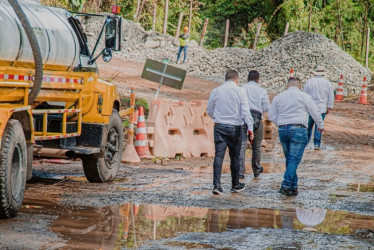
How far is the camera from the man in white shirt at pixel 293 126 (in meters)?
11.1

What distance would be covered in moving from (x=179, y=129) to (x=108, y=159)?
164 inches

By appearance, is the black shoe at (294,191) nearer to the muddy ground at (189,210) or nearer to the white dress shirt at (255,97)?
the muddy ground at (189,210)

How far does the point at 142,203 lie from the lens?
31.1ft

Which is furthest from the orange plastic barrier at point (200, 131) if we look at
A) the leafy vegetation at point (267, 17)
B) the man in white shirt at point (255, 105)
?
the leafy vegetation at point (267, 17)

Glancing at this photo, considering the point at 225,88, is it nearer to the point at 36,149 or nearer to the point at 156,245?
the point at 36,149

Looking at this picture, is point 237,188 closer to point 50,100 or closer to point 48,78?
point 50,100

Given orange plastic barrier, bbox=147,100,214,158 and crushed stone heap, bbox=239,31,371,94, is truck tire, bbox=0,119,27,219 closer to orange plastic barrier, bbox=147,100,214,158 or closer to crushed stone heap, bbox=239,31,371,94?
orange plastic barrier, bbox=147,100,214,158

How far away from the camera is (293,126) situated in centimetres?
1116

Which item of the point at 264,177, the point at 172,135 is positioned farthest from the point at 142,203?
the point at 172,135

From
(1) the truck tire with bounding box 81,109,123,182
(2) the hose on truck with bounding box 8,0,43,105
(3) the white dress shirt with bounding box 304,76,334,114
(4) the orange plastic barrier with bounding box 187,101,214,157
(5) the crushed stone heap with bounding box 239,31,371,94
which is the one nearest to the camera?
(2) the hose on truck with bounding box 8,0,43,105

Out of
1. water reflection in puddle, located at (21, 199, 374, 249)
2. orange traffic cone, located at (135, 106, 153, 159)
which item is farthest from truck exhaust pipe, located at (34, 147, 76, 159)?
orange traffic cone, located at (135, 106, 153, 159)

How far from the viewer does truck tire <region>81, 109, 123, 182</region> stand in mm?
11328

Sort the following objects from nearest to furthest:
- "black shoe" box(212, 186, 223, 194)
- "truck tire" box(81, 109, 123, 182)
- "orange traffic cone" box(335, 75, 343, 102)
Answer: "black shoe" box(212, 186, 223, 194), "truck tire" box(81, 109, 123, 182), "orange traffic cone" box(335, 75, 343, 102)

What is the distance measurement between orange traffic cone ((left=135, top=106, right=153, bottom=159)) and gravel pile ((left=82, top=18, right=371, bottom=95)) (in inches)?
725
